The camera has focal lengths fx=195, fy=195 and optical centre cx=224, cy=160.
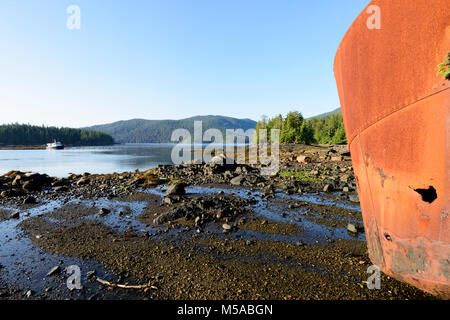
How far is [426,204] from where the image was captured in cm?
237

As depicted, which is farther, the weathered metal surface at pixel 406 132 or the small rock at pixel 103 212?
the small rock at pixel 103 212

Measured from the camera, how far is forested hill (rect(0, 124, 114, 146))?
123500 millimetres

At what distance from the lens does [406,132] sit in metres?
2.44

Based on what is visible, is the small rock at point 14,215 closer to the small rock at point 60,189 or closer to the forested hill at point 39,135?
the small rock at point 60,189

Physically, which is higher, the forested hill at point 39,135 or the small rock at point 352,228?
the forested hill at point 39,135

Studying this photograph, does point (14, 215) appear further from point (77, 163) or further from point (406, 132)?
point (77, 163)

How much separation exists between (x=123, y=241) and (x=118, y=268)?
1513 mm

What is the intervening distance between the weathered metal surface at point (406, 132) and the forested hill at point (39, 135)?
17362 cm

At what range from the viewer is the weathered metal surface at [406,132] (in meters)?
2.17

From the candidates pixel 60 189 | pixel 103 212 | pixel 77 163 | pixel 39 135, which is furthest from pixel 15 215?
pixel 39 135

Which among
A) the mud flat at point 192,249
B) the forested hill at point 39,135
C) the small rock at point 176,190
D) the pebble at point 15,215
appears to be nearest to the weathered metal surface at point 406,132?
the mud flat at point 192,249

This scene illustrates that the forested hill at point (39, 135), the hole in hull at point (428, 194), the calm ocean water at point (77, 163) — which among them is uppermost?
the forested hill at point (39, 135)

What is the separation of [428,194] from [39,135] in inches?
7111
